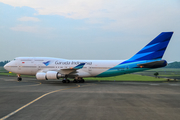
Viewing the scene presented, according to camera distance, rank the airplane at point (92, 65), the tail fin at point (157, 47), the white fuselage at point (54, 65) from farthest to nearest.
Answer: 1. the white fuselage at point (54, 65)
2. the airplane at point (92, 65)
3. the tail fin at point (157, 47)

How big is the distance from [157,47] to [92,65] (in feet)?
38.2

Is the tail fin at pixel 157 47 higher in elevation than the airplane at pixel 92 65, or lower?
higher

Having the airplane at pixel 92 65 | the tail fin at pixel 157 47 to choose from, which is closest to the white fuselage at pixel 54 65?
the airplane at pixel 92 65

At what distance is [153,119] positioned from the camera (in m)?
7.63

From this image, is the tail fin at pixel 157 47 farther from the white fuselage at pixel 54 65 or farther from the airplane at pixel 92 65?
the white fuselage at pixel 54 65

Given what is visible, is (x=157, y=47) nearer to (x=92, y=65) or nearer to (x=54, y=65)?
(x=92, y=65)

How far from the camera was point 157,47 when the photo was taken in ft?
91.7

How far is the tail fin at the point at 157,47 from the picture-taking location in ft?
90.6

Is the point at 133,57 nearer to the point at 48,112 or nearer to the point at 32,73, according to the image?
the point at 32,73

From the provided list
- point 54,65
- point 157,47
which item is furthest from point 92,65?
point 157,47

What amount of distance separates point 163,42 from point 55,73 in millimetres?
18723

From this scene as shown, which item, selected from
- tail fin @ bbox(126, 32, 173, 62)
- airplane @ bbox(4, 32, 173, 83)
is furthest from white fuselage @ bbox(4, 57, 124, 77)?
tail fin @ bbox(126, 32, 173, 62)

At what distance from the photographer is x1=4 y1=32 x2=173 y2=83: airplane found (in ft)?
90.9

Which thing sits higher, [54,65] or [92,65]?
[54,65]
